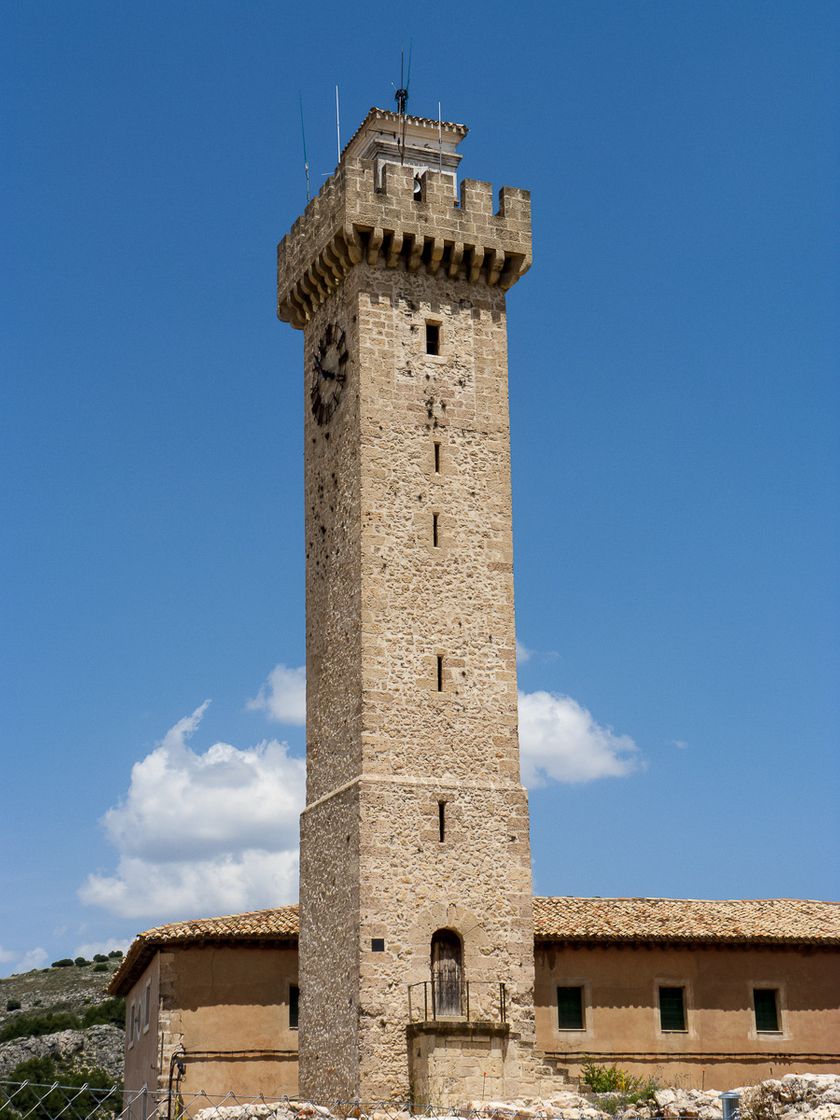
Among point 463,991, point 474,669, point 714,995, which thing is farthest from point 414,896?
point 714,995

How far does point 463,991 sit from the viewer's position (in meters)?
28.6

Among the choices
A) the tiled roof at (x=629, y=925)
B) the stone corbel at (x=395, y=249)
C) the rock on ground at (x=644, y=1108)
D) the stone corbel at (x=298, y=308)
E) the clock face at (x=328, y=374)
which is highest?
the stone corbel at (x=298, y=308)

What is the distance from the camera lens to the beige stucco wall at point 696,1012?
108 ft

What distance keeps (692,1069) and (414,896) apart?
8496 mm

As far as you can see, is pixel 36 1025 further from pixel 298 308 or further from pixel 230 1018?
pixel 298 308

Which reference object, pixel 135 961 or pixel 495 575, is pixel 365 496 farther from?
pixel 135 961

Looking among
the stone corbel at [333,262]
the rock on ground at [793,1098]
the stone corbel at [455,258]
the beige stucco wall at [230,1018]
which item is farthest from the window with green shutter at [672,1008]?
the stone corbel at [333,262]

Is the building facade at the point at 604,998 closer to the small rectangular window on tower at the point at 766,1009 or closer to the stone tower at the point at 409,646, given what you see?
the small rectangular window on tower at the point at 766,1009

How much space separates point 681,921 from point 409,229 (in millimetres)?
16003

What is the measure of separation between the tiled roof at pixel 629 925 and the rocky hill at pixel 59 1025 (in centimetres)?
2891

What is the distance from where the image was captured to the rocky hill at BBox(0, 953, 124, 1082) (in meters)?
63.2

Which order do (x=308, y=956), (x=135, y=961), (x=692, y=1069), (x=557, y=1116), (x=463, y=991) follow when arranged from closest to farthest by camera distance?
1. (x=557, y=1116)
2. (x=463, y=991)
3. (x=308, y=956)
4. (x=692, y=1069)
5. (x=135, y=961)

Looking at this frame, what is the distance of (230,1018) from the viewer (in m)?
32.6

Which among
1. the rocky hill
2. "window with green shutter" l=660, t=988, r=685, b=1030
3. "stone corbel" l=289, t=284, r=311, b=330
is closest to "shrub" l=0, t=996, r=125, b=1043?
the rocky hill
